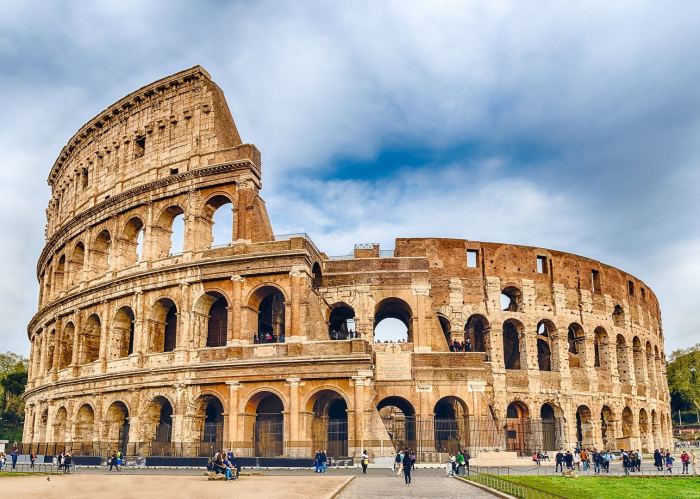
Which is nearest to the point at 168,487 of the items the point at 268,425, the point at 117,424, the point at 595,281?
the point at 268,425

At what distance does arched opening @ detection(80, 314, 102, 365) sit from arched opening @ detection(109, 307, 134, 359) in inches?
64.2

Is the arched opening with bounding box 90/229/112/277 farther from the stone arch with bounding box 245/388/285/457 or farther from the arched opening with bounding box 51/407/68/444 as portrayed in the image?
the stone arch with bounding box 245/388/285/457

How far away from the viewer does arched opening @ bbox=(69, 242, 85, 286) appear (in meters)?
33.7

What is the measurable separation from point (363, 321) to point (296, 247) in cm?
503

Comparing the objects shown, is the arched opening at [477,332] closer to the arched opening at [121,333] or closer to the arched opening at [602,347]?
the arched opening at [602,347]

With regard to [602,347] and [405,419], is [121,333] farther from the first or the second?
[602,347]

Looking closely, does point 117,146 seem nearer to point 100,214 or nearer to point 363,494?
Result: point 100,214

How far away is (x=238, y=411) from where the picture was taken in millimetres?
25344

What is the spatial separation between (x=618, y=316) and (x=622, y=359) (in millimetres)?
2397

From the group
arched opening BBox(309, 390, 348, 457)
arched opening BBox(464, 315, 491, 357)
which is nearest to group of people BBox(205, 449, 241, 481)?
arched opening BBox(309, 390, 348, 457)

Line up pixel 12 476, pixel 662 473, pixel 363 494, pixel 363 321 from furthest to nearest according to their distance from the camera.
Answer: pixel 363 321 → pixel 662 473 → pixel 12 476 → pixel 363 494

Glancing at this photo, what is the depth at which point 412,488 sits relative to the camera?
16.2 metres

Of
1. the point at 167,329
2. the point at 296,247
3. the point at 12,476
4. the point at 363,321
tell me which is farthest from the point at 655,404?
the point at 12,476

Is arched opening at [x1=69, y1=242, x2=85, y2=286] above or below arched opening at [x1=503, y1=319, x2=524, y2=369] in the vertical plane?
above
